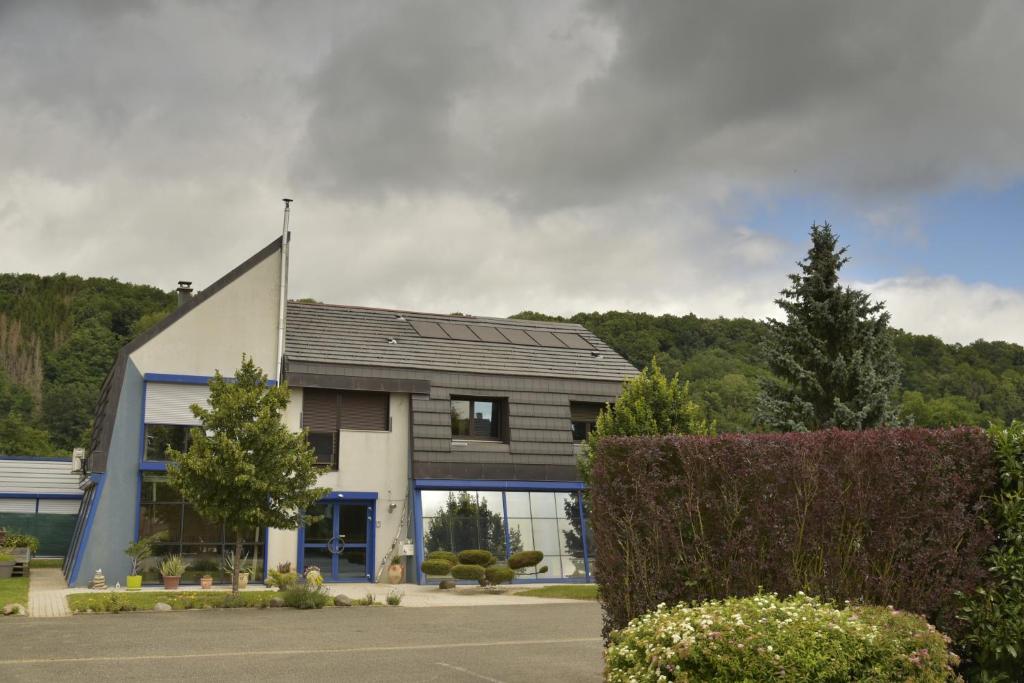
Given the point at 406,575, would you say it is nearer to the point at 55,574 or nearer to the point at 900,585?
the point at 55,574

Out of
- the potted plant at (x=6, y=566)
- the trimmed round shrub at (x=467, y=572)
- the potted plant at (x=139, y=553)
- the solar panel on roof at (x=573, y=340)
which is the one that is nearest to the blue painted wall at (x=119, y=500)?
the potted plant at (x=139, y=553)

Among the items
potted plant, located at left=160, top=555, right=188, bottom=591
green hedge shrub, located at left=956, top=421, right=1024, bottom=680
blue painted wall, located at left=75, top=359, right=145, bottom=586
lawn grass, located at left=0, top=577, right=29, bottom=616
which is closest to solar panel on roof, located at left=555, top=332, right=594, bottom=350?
blue painted wall, located at left=75, top=359, right=145, bottom=586

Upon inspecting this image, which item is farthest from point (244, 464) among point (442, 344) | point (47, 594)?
point (442, 344)

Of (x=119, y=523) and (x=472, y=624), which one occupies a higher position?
(x=119, y=523)

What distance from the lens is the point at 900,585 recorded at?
8969mm

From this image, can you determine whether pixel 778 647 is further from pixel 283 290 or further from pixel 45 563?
pixel 45 563

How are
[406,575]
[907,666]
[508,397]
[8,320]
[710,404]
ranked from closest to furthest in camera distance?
1. [907,666]
2. [406,575]
3. [508,397]
4. [710,404]
5. [8,320]

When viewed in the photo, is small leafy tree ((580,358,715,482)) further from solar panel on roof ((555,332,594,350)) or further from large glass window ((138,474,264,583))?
large glass window ((138,474,264,583))

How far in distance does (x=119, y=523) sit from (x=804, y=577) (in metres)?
20.3

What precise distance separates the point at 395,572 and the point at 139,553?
22.1ft

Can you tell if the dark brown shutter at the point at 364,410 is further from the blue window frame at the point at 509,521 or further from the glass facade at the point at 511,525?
the glass facade at the point at 511,525

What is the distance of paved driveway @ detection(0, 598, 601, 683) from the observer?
10773 mm

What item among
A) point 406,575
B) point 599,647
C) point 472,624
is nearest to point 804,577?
point 599,647

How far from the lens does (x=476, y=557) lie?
25.6 meters
